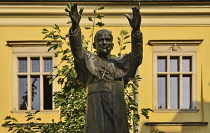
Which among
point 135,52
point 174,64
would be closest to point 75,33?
point 135,52

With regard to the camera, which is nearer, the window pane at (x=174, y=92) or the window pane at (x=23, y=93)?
the window pane at (x=23, y=93)

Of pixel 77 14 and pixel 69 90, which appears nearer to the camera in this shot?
pixel 77 14

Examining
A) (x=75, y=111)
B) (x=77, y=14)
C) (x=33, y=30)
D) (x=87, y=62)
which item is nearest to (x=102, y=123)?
(x=87, y=62)

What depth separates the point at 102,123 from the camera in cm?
640

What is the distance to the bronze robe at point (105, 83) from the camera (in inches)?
253

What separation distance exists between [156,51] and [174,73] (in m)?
1.04

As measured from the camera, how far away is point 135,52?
660 cm

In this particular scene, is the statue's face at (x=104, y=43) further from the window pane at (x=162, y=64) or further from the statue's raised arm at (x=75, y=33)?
the window pane at (x=162, y=64)

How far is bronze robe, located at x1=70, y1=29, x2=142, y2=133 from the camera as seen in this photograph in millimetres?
6422

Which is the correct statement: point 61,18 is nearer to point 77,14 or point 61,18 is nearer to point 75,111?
point 75,111

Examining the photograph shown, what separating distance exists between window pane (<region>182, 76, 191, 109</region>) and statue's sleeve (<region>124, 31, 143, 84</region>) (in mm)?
17284

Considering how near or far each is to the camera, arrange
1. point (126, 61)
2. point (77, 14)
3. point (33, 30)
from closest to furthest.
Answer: point (77, 14), point (126, 61), point (33, 30)

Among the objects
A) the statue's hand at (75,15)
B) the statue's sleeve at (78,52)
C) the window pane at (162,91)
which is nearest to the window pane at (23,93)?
the window pane at (162,91)

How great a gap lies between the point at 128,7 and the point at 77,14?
1756 centimetres
